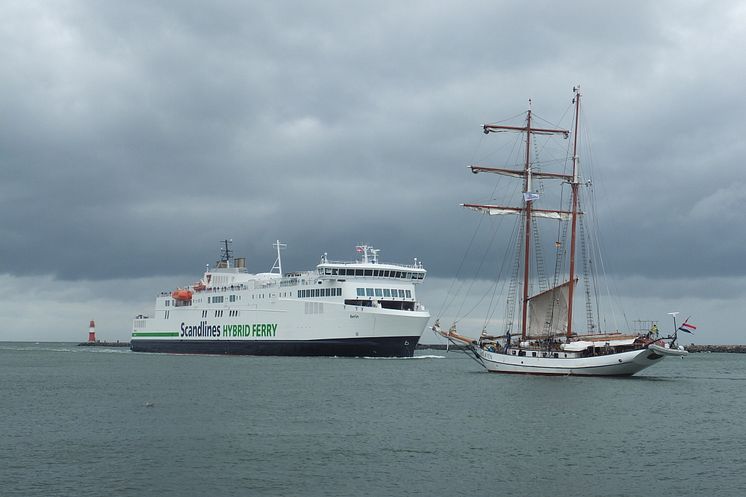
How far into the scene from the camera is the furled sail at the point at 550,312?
225 ft

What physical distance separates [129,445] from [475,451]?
1479cm

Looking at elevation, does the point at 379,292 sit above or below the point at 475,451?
above

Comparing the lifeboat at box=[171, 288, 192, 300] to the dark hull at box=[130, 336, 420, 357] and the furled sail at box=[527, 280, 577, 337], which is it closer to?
the dark hull at box=[130, 336, 420, 357]

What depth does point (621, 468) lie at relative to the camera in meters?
31.8

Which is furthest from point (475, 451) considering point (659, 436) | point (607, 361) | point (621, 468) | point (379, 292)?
point (379, 292)

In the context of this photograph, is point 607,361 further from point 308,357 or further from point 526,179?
point 308,357

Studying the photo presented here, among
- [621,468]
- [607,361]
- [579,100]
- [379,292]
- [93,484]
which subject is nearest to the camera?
[93,484]

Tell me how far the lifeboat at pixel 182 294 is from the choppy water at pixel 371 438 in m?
48.1

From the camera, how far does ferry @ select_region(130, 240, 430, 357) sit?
86062 mm

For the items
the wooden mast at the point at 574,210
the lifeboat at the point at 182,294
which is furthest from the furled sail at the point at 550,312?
the lifeboat at the point at 182,294

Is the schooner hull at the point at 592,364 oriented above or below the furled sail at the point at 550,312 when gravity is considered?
below

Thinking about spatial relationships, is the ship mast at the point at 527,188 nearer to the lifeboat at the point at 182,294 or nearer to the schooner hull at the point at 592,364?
the schooner hull at the point at 592,364

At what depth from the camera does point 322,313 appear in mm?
88500

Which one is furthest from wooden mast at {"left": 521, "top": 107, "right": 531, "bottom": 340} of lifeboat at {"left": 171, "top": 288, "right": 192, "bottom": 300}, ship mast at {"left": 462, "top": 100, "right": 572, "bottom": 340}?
lifeboat at {"left": 171, "top": 288, "right": 192, "bottom": 300}
